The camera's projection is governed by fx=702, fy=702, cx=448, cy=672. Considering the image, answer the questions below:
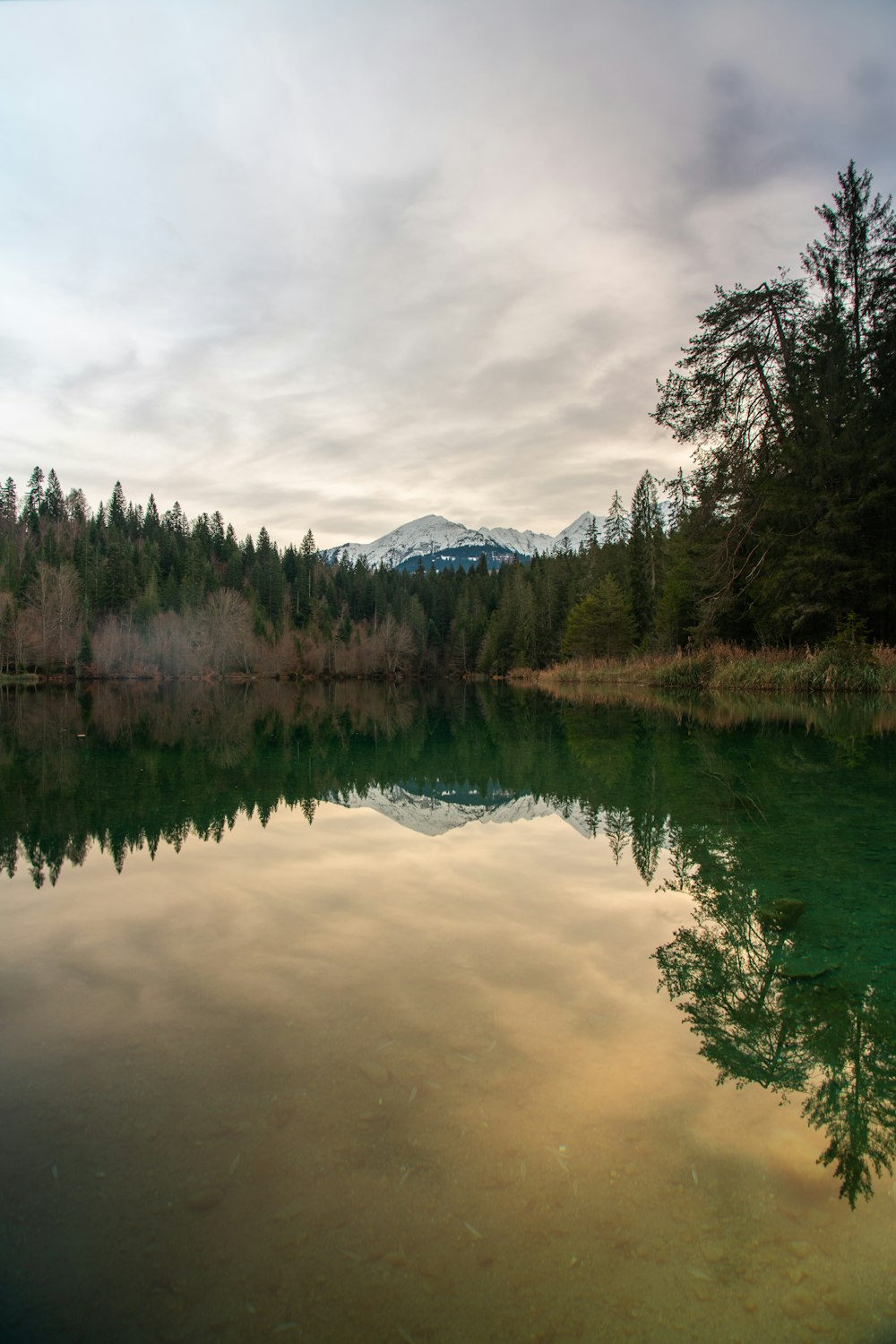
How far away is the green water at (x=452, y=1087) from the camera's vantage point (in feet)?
6.23

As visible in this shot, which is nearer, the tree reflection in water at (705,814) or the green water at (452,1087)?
the green water at (452,1087)

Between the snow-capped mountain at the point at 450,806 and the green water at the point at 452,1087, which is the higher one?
the green water at the point at 452,1087

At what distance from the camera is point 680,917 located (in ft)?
15.6

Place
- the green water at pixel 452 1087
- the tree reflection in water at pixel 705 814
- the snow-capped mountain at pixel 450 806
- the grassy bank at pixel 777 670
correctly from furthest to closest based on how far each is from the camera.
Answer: the grassy bank at pixel 777 670, the snow-capped mountain at pixel 450 806, the tree reflection in water at pixel 705 814, the green water at pixel 452 1087

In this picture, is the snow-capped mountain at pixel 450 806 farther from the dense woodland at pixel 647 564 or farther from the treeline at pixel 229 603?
the treeline at pixel 229 603

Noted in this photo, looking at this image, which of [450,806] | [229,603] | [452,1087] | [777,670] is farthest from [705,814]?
[229,603]

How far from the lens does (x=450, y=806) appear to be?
8.89 metres

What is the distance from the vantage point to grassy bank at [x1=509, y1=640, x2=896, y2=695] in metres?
23.0

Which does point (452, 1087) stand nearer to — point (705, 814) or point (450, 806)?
point (705, 814)

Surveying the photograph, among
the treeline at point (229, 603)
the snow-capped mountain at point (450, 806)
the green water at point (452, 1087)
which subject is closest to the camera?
the green water at point (452, 1087)

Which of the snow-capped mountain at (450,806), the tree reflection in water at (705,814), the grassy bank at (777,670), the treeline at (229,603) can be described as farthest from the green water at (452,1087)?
the treeline at (229,603)

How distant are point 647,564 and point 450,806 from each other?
180 ft

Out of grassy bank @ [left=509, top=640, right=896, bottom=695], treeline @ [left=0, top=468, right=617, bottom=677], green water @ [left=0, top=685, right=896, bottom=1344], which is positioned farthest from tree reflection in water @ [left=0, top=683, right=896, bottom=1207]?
treeline @ [left=0, top=468, right=617, bottom=677]

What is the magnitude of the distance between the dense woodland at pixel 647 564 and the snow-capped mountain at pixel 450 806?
743 inches
